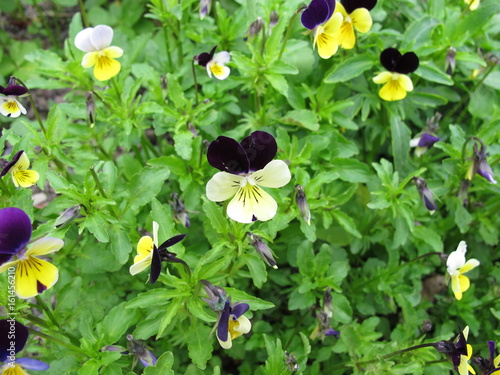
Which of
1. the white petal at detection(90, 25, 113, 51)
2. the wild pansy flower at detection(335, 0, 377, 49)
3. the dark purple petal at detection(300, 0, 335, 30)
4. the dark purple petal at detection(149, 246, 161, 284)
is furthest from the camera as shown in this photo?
the wild pansy flower at detection(335, 0, 377, 49)

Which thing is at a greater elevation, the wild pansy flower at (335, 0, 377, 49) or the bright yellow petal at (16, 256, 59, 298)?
the wild pansy flower at (335, 0, 377, 49)

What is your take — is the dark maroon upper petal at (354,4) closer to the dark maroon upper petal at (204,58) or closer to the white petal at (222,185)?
the dark maroon upper petal at (204,58)

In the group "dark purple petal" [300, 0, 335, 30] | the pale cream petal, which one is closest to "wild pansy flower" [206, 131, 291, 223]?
the pale cream petal

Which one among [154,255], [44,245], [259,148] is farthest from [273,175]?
[44,245]

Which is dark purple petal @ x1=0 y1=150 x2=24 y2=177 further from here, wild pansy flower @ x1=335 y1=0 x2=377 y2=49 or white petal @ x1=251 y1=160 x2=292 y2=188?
wild pansy flower @ x1=335 y1=0 x2=377 y2=49

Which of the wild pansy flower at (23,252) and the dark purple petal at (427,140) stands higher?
the wild pansy flower at (23,252)

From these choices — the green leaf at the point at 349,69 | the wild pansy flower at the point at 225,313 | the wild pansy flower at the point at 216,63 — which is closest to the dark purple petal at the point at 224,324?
the wild pansy flower at the point at 225,313

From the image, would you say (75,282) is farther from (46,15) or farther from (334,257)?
(46,15)
